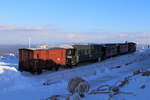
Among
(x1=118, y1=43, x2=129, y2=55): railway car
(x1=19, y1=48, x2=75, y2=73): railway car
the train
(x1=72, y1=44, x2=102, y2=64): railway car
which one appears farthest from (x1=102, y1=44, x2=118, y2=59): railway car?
(x1=19, y1=48, x2=75, y2=73): railway car

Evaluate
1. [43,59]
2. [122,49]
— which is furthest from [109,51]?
[43,59]

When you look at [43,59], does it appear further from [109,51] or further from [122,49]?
[122,49]

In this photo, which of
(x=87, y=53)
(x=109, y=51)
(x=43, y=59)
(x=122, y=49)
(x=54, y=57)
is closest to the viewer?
(x=43, y=59)

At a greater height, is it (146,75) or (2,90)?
(146,75)

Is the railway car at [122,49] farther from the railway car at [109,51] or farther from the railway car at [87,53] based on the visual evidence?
the railway car at [87,53]

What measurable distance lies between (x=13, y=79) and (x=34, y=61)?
5.53m

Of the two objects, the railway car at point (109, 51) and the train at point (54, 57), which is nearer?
the train at point (54, 57)

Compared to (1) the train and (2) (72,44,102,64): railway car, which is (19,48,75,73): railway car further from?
(2) (72,44,102,64): railway car

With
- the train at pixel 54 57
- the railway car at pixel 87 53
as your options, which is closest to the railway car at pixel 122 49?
the railway car at pixel 87 53

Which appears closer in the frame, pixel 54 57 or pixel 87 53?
pixel 54 57

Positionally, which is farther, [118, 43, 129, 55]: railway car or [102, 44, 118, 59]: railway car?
[118, 43, 129, 55]: railway car

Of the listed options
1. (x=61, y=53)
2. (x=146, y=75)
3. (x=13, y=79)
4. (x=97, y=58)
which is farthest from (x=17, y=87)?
(x=97, y=58)

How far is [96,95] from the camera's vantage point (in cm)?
1122

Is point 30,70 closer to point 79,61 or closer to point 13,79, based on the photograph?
point 13,79
